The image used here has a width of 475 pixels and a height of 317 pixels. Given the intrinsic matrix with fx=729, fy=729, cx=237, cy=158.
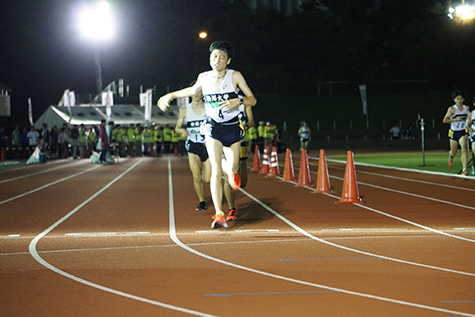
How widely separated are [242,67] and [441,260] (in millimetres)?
72699

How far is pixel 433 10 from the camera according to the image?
8750 cm

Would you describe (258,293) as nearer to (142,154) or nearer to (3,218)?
(3,218)

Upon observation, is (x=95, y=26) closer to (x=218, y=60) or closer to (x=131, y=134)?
(x=131, y=134)

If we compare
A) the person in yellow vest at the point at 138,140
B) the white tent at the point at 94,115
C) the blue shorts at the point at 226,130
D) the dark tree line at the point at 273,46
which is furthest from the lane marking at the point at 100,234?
the dark tree line at the point at 273,46

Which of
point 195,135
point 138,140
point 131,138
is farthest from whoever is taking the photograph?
point 138,140

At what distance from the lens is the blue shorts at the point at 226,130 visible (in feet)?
30.1

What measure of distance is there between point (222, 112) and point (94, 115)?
37.8m

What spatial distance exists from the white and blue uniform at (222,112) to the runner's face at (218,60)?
0.12 meters

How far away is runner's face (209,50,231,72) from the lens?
9025mm

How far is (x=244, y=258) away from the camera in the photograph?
707 centimetres

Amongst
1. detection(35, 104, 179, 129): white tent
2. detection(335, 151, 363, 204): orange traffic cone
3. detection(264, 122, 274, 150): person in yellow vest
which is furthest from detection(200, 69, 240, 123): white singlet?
detection(35, 104, 179, 129): white tent

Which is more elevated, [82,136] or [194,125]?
[194,125]

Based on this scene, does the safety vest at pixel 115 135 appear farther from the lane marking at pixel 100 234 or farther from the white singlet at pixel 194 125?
the lane marking at pixel 100 234

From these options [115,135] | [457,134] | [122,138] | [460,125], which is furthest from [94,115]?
[460,125]
